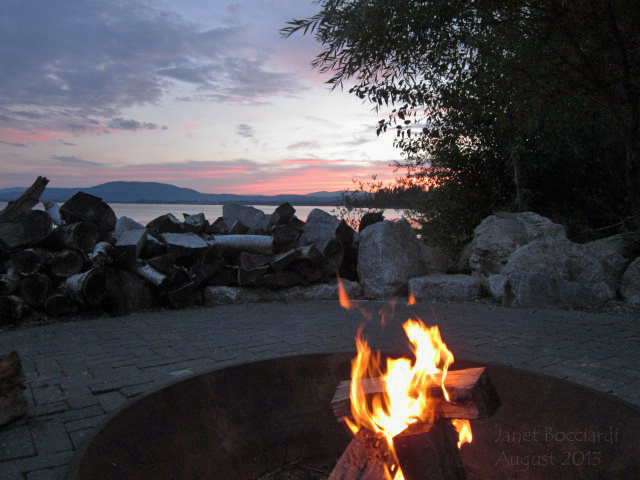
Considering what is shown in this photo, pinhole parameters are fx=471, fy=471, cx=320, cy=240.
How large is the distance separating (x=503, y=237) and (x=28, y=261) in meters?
6.84

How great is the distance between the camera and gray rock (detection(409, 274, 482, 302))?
695 cm

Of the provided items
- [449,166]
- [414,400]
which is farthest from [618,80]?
[414,400]

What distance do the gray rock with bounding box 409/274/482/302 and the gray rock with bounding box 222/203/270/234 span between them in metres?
2.75

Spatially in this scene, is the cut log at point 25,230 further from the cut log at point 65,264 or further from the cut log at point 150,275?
the cut log at point 150,275

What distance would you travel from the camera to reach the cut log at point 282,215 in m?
7.75

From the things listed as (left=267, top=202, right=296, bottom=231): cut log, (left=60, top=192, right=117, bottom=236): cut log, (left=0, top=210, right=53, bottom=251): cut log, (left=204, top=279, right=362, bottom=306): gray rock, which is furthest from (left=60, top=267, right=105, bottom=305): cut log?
(left=267, top=202, right=296, bottom=231): cut log

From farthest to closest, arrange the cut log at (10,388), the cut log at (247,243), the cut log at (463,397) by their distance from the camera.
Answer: the cut log at (247,243), the cut log at (10,388), the cut log at (463,397)

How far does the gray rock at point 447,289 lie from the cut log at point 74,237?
4.57 m

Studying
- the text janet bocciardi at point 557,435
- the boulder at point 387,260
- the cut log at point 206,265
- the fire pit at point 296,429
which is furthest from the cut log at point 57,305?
the text janet bocciardi at point 557,435

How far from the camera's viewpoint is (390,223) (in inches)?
301

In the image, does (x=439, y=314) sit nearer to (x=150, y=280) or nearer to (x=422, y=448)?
(x=150, y=280)

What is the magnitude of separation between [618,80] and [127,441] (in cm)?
661

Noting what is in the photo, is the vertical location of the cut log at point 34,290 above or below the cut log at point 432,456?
below

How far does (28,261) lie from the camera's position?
19.1 ft
